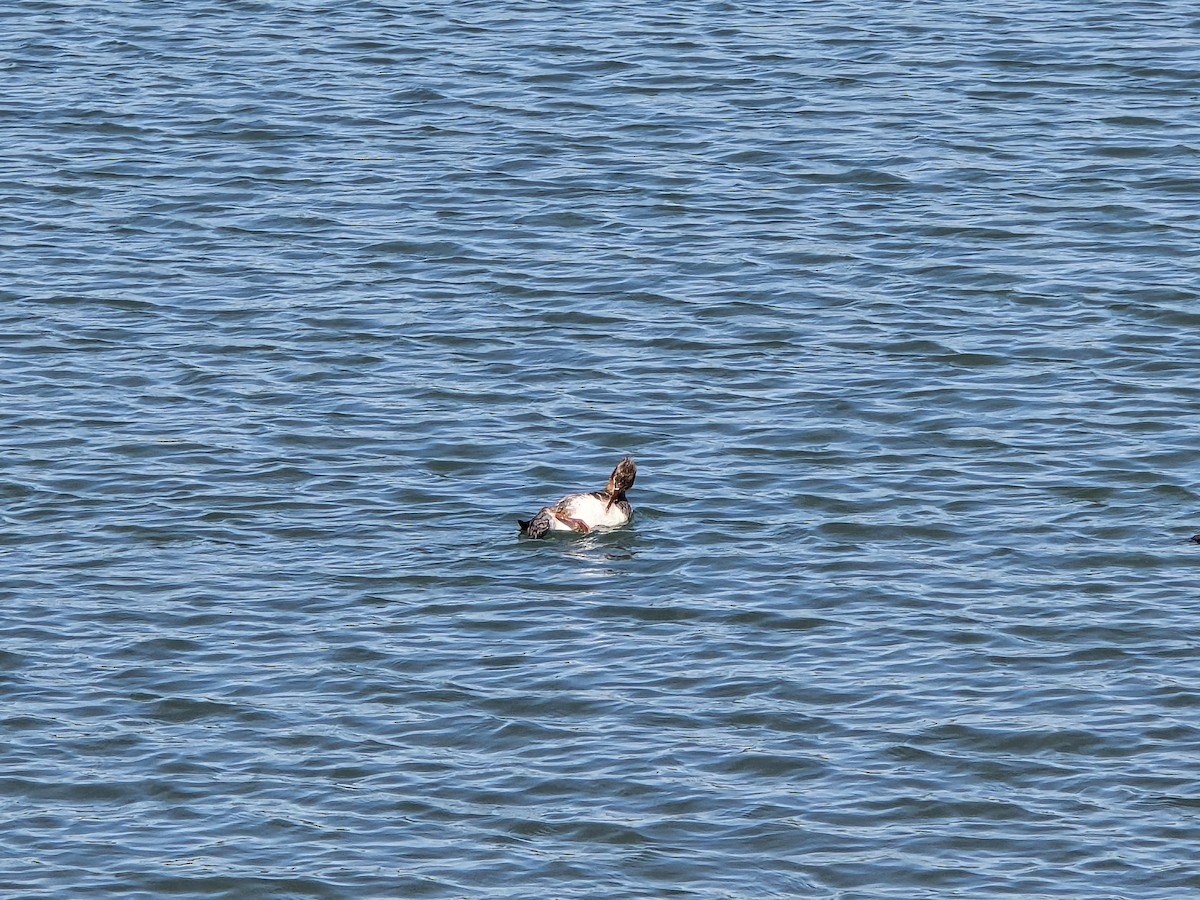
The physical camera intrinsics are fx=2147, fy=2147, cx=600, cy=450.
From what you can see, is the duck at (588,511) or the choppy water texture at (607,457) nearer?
the choppy water texture at (607,457)

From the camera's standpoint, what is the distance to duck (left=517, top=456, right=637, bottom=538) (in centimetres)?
1670

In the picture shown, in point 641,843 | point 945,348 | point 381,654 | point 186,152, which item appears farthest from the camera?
point 186,152

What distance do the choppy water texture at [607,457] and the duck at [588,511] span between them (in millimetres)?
192

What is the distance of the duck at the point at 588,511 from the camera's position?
16.7 meters

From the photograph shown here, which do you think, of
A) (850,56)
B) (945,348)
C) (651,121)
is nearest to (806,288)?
(945,348)

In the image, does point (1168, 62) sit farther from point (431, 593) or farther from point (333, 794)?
point (333, 794)

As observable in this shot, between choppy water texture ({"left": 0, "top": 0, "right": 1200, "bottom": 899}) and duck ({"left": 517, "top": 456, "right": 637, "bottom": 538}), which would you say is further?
duck ({"left": 517, "top": 456, "right": 637, "bottom": 538})

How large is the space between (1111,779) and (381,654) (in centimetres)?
504

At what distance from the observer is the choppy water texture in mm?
12844

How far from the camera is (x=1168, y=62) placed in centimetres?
2964

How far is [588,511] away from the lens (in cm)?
1675

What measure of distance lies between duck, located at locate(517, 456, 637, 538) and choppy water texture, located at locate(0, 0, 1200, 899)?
0.63 ft

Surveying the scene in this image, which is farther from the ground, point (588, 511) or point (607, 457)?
point (588, 511)

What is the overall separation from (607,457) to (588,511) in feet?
6.37
